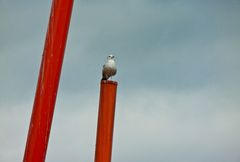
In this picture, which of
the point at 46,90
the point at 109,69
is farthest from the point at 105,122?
the point at 46,90

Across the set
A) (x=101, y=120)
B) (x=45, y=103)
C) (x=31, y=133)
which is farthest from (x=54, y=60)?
(x=101, y=120)

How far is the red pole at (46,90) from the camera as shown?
7.50 metres

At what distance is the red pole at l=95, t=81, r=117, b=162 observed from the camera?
10.0 m

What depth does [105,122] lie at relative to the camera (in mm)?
10078

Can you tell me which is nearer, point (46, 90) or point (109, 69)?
point (46, 90)

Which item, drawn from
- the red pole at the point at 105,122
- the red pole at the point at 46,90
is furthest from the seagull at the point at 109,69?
the red pole at the point at 46,90

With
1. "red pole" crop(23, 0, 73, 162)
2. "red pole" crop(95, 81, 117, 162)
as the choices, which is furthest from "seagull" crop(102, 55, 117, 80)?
"red pole" crop(23, 0, 73, 162)

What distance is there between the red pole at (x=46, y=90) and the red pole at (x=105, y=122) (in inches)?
99.3

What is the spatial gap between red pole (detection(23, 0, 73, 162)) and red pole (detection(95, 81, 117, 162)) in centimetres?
252

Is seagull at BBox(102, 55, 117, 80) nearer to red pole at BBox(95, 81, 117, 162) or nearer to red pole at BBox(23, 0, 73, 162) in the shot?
red pole at BBox(95, 81, 117, 162)

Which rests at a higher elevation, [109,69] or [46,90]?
[109,69]

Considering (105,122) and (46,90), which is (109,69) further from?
(46,90)

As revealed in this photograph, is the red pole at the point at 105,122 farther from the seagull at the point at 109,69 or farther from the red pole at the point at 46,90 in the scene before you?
the red pole at the point at 46,90

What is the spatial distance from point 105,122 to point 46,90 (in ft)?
9.29
